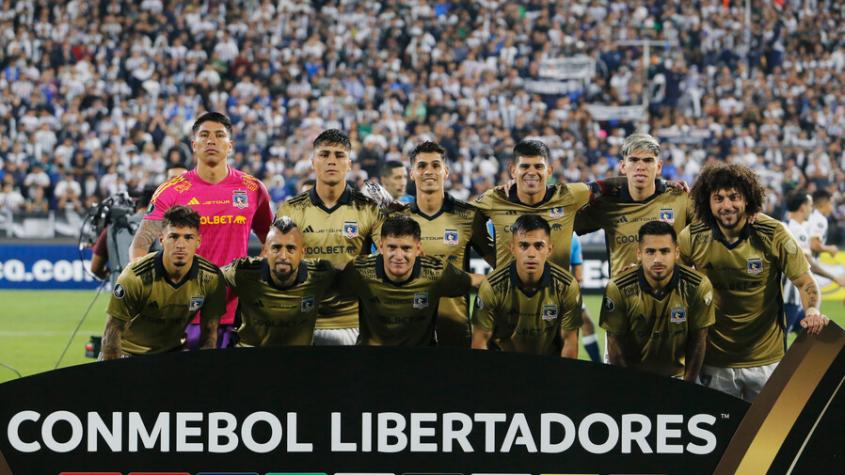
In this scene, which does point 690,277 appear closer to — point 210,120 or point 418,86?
point 210,120

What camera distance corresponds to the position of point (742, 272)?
17.7 ft

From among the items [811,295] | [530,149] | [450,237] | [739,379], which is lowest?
[739,379]

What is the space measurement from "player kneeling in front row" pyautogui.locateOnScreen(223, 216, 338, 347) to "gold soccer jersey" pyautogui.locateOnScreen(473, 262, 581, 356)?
822mm

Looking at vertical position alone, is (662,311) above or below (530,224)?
below

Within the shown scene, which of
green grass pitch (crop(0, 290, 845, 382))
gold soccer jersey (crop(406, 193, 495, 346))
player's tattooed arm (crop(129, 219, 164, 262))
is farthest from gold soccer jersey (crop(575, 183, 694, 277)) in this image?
green grass pitch (crop(0, 290, 845, 382))

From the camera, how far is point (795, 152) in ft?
70.1

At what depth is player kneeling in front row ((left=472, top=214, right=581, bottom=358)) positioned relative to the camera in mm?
5258

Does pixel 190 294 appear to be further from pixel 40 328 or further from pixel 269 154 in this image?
pixel 269 154

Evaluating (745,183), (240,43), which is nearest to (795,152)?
(240,43)

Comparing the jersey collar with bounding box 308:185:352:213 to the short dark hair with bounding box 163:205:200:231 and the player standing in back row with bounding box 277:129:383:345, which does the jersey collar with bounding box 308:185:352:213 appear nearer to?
the player standing in back row with bounding box 277:129:383:345

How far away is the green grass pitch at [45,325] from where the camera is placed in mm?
10477

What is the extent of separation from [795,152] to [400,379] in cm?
1917

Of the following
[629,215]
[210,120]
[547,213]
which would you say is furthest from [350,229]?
[629,215]

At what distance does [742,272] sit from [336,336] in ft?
7.23
